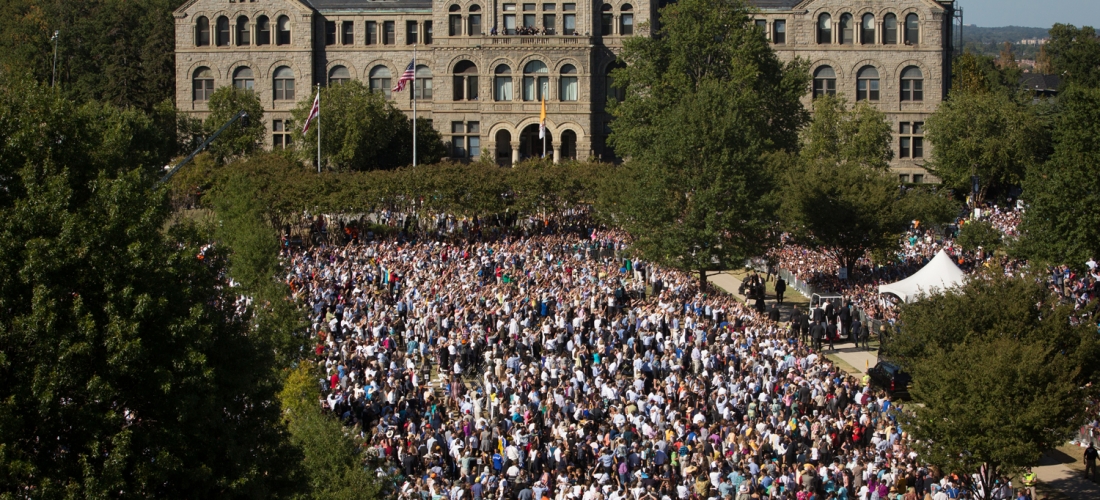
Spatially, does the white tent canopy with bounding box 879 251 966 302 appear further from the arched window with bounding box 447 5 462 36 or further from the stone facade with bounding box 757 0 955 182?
the arched window with bounding box 447 5 462 36

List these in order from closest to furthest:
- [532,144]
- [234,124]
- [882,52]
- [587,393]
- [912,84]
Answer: [587,393] < [234,124] < [532,144] < [882,52] < [912,84]

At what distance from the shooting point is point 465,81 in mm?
70750

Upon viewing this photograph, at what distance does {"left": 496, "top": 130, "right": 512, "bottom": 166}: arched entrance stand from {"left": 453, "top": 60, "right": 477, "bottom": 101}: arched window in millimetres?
3187

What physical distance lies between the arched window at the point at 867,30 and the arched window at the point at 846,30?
50cm

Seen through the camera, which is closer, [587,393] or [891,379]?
[587,393]

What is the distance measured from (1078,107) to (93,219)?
36861mm

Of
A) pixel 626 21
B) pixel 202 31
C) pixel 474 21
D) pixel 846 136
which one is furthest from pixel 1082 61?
pixel 202 31

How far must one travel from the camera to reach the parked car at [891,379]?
1188 inches

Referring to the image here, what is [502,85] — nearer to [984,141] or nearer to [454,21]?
[454,21]

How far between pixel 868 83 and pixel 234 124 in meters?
37.1

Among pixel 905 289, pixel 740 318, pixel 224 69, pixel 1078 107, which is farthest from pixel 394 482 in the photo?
pixel 224 69

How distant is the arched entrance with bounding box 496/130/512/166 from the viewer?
239ft

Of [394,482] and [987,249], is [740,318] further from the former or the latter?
[987,249]

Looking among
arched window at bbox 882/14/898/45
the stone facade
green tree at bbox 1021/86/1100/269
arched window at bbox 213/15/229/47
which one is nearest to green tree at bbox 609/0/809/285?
green tree at bbox 1021/86/1100/269
